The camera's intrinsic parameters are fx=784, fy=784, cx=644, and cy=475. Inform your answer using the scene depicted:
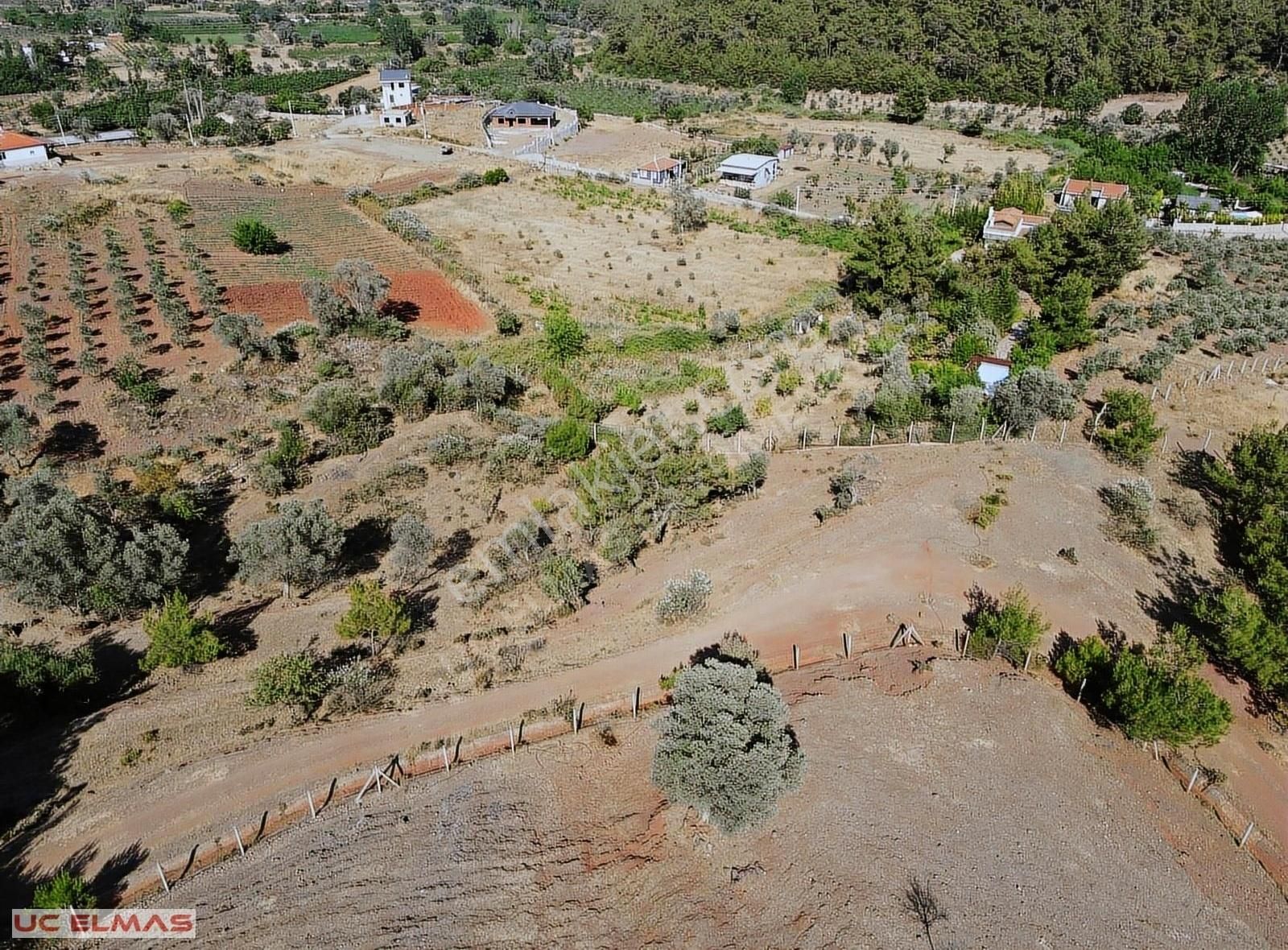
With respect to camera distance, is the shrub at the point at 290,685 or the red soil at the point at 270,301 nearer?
the shrub at the point at 290,685

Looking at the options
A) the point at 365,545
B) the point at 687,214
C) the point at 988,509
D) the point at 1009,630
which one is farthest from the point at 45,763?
the point at 687,214

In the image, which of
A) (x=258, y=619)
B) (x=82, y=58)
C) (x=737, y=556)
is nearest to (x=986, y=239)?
(x=737, y=556)

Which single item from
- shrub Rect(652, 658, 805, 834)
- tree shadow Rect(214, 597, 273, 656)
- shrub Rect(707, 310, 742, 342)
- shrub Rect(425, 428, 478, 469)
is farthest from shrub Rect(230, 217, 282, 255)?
shrub Rect(652, 658, 805, 834)

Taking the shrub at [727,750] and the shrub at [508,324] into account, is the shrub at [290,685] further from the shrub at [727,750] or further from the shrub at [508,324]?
the shrub at [508,324]

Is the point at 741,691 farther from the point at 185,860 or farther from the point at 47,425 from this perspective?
the point at 47,425

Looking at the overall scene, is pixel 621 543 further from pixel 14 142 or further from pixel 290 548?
pixel 14 142

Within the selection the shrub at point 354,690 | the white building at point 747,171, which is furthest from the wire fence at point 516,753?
the white building at point 747,171
